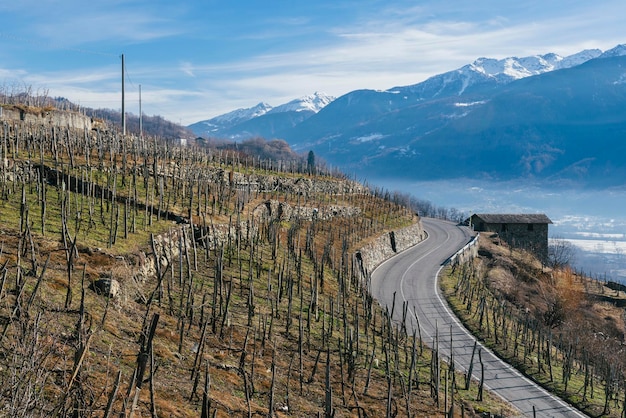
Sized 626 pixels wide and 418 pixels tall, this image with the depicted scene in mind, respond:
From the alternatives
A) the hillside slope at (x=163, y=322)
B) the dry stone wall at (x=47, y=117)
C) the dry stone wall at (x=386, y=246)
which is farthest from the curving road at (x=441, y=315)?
the dry stone wall at (x=47, y=117)

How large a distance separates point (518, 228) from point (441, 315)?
3459 inches

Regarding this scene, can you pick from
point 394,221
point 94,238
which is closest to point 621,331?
point 394,221

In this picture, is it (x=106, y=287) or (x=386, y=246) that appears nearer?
(x=106, y=287)

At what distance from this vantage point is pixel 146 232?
1844 inches

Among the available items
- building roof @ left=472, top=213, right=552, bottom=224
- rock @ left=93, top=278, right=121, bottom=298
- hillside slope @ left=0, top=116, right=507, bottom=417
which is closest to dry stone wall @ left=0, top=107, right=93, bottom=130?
hillside slope @ left=0, top=116, right=507, bottom=417

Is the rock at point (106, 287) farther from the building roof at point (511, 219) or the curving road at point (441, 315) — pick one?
the building roof at point (511, 219)

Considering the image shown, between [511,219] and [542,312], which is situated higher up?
[511,219]

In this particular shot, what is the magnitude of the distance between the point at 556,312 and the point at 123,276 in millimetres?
62132

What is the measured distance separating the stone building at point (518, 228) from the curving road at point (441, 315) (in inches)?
1006

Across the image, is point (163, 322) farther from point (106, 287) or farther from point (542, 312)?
point (542, 312)

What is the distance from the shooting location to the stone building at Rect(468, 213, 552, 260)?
142125 millimetres

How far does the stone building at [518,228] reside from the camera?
142m

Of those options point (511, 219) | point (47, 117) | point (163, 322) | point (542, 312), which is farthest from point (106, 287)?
point (511, 219)

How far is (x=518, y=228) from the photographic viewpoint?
5645 inches
